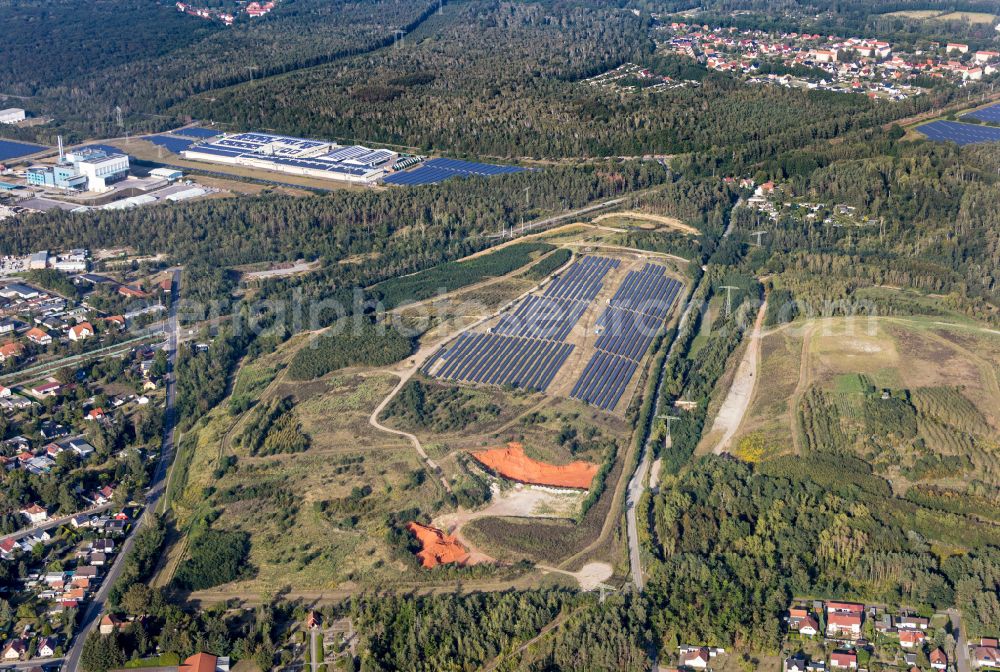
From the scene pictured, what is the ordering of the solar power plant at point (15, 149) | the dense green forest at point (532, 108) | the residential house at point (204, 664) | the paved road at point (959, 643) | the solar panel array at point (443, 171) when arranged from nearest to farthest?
1. the paved road at point (959, 643)
2. the residential house at point (204, 664)
3. the solar panel array at point (443, 171)
4. the dense green forest at point (532, 108)
5. the solar power plant at point (15, 149)

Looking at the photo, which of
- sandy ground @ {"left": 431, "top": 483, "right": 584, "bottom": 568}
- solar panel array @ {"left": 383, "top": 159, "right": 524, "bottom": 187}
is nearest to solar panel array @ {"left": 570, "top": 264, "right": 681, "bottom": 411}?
sandy ground @ {"left": 431, "top": 483, "right": 584, "bottom": 568}

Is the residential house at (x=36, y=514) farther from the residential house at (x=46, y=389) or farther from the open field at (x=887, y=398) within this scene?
the open field at (x=887, y=398)

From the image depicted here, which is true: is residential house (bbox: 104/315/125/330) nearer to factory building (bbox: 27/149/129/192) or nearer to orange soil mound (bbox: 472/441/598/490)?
orange soil mound (bbox: 472/441/598/490)

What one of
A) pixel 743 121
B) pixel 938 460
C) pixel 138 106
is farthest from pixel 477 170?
pixel 938 460

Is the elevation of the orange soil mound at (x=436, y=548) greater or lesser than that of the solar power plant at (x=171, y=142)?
lesser

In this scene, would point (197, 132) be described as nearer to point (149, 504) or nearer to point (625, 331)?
point (625, 331)

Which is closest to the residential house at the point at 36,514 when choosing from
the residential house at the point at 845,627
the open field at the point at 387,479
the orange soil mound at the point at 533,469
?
the open field at the point at 387,479
